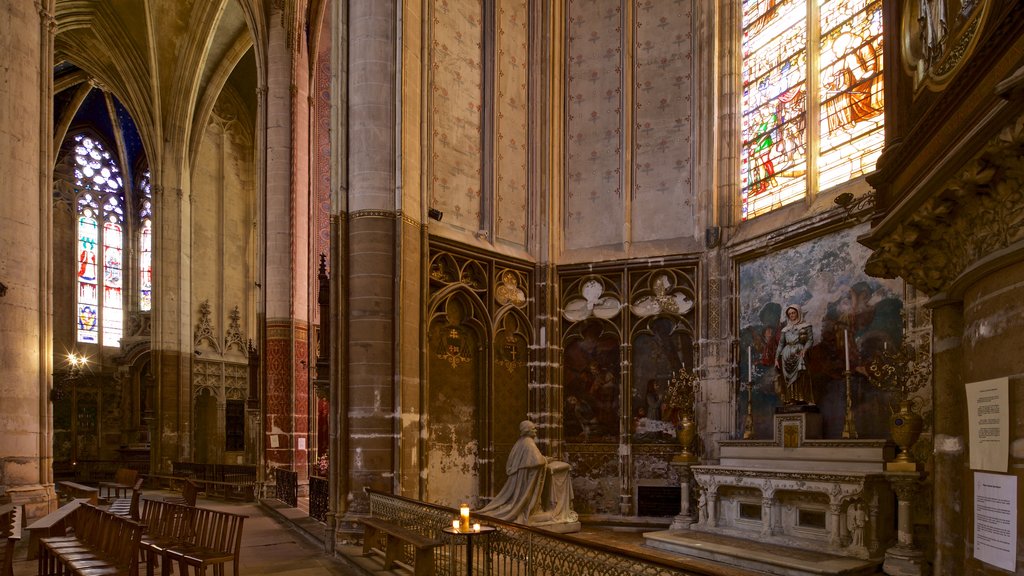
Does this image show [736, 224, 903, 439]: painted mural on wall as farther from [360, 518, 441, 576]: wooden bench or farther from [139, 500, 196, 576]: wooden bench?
[139, 500, 196, 576]: wooden bench

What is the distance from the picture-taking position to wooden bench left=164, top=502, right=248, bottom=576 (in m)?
6.78

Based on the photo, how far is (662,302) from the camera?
47.0 feet

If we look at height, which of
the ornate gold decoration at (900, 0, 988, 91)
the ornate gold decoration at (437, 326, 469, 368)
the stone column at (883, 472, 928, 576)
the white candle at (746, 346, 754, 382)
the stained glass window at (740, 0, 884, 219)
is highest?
the stained glass window at (740, 0, 884, 219)

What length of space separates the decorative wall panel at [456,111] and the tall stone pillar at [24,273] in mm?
6974

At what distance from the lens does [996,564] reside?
12.4 ft

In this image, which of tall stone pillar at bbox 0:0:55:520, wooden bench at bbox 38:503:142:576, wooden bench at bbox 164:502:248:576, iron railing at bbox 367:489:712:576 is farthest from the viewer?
tall stone pillar at bbox 0:0:55:520

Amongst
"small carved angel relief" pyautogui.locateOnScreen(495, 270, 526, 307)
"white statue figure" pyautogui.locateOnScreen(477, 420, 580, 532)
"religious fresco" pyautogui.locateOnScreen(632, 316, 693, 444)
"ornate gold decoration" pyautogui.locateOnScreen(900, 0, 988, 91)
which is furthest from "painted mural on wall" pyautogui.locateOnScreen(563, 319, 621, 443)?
"ornate gold decoration" pyautogui.locateOnScreen(900, 0, 988, 91)

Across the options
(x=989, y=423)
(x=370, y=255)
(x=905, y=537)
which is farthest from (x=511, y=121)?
(x=989, y=423)

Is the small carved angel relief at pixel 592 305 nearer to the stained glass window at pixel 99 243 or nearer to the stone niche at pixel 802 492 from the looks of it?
the stone niche at pixel 802 492

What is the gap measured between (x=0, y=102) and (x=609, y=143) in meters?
11.0

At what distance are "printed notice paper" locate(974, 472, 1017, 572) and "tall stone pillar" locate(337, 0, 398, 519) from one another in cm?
862

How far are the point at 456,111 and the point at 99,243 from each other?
82.3 feet

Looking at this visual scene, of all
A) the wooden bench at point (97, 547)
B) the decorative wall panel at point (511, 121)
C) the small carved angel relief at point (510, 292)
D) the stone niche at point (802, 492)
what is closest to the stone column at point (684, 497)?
the stone niche at point (802, 492)

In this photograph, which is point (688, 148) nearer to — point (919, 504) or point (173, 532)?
point (919, 504)
